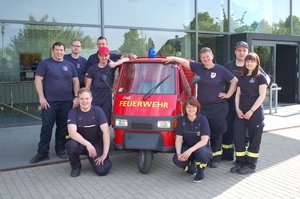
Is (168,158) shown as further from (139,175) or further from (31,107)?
(31,107)

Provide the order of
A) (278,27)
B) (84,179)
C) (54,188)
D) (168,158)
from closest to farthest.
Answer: (54,188)
(84,179)
(168,158)
(278,27)

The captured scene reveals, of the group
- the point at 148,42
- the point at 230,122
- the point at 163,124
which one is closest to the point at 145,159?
the point at 163,124

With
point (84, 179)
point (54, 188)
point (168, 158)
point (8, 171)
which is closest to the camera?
point (54, 188)

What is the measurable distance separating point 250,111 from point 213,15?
7.76 metres

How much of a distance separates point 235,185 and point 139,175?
149cm

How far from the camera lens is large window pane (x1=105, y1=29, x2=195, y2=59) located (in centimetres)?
973

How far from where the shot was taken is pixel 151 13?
10.3m

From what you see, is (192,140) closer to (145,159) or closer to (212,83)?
(145,159)

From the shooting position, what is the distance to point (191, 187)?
4145 mm

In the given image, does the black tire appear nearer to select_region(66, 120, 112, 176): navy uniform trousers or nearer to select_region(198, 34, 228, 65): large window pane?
select_region(66, 120, 112, 176): navy uniform trousers

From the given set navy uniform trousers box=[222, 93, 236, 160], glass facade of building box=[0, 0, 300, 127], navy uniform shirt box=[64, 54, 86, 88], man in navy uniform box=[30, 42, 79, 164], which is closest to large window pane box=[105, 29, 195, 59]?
glass facade of building box=[0, 0, 300, 127]

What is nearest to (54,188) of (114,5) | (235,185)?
(235,185)

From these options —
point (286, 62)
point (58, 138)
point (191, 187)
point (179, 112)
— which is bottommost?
point (191, 187)

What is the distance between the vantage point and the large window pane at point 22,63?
847 centimetres
